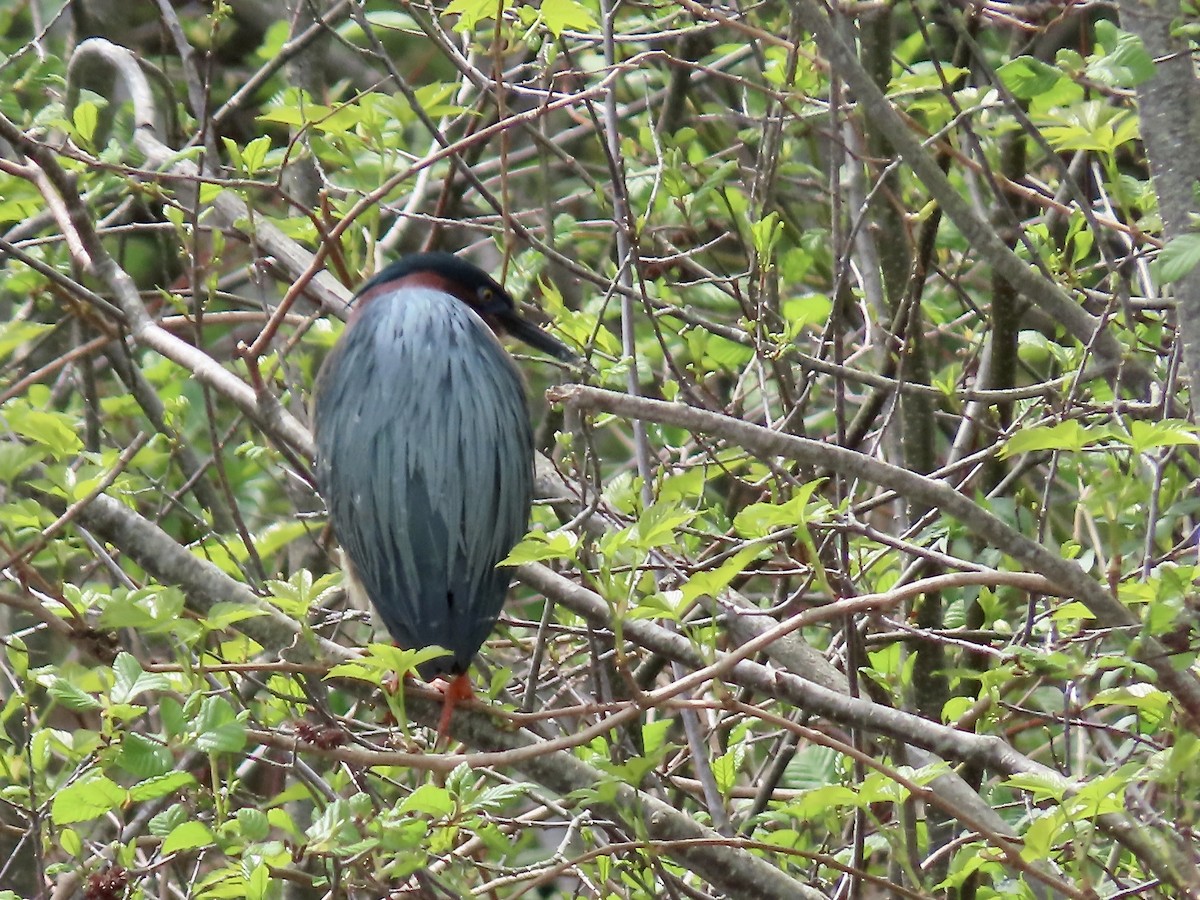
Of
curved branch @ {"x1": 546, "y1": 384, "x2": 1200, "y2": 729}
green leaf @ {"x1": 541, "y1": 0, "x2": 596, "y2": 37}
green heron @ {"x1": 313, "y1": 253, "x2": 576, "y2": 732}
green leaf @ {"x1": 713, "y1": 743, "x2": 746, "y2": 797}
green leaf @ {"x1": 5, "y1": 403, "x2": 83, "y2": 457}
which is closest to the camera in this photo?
curved branch @ {"x1": 546, "y1": 384, "x2": 1200, "y2": 729}

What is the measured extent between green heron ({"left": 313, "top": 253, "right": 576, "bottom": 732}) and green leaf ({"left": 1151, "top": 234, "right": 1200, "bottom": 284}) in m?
1.37

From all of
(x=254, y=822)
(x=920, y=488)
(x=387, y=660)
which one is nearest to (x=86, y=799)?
(x=254, y=822)

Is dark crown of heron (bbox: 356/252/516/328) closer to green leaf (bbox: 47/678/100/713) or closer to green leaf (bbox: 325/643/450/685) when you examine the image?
green leaf (bbox: 325/643/450/685)

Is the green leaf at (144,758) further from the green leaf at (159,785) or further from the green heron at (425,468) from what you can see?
the green heron at (425,468)

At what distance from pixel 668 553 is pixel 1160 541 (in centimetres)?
104

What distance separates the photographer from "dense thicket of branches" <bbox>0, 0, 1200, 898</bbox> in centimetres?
202

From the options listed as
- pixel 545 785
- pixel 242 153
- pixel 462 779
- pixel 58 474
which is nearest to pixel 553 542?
pixel 462 779

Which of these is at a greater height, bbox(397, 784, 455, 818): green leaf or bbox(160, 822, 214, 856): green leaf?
bbox(397, 784, 455, 818): green leaf

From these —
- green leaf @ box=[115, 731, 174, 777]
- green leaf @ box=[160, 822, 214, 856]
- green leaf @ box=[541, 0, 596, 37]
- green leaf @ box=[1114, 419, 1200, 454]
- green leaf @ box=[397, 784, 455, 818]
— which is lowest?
green leaf @ box=[160, 822, 214, 856]

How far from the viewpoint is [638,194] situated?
144 inches

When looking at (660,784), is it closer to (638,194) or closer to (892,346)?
(892,346)

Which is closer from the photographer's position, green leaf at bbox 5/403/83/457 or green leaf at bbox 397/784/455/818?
green leaf at bbox 397/784/455/818

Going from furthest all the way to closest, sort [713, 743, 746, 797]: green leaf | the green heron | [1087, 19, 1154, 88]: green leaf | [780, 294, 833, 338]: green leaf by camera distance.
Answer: [780, 294, 833, 338]: green leaf, the green heron, [713, 743, 746, 797]: green leaf, [1087, 19, 1154, 88]: green leaf

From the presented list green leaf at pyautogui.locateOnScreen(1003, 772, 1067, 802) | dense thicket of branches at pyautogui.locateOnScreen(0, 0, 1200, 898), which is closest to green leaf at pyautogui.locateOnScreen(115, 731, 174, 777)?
dense thicket of branches at pyautogui.locateOnScreen(0, 0, 1200, 898)
